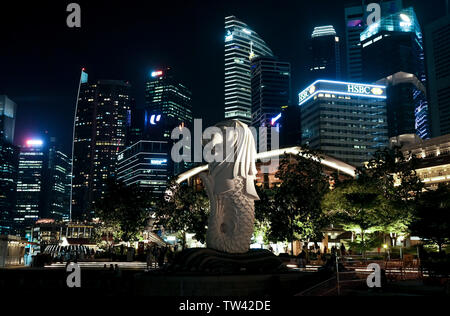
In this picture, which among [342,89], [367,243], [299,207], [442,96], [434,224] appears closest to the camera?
[434,224]

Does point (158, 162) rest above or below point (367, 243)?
above

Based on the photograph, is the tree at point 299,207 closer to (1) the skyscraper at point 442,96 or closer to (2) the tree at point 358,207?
(2) the tree at point 358,207

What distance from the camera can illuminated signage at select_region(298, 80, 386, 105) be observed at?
488 feet

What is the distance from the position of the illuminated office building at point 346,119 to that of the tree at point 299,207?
107022mm

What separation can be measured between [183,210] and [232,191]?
32.7m

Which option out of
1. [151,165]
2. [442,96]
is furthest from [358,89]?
[151,165]

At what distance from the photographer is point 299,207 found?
38.9 m

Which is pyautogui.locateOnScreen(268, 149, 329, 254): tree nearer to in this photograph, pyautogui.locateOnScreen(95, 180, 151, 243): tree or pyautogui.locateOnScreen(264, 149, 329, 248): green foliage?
pyautogui.locateOnScreen(264, 149, 329, 248): green foliage

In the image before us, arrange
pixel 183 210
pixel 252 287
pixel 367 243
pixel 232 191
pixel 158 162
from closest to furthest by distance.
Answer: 1. pixel 252 287
2. pixel 232 191
3. pixel 367 243
4. pixel 183 210
5. pixel 158 162

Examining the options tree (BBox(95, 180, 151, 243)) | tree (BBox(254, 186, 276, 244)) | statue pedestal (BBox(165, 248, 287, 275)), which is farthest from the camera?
tree (BBox(95, 180, 151, 243))

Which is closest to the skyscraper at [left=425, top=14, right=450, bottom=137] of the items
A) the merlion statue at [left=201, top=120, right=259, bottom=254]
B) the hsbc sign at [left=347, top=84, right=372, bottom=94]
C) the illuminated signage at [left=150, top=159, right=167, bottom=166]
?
the hsbc sign at [left=347, top=84, right=372, bottom=94]

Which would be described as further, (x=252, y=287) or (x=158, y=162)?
(x=158, y=162)

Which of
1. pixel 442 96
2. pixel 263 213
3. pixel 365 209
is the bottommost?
pixel 263 213

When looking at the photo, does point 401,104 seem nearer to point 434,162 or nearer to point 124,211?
point 434,162
